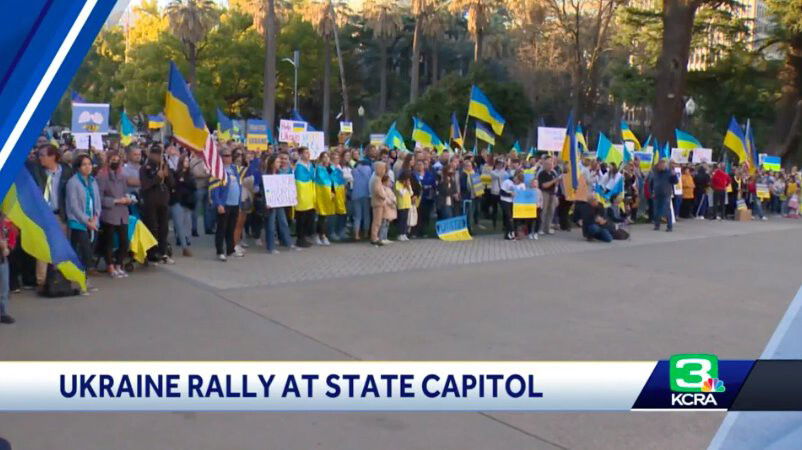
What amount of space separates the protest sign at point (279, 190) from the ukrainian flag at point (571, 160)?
21.0 ft

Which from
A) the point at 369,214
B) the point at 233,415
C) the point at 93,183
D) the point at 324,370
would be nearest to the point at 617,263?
the point at 369,214

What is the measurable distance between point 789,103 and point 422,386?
4170 cm

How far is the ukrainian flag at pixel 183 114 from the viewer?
10.2 meters

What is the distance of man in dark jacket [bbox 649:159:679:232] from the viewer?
18.6 m

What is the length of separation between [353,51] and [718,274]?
175 feet

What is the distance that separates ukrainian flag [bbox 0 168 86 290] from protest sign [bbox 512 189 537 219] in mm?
13013

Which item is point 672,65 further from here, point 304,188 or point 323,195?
point 304,188

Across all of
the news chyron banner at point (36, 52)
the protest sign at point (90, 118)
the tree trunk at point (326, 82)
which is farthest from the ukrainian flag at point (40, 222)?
the tree trunk at point (326, 82)

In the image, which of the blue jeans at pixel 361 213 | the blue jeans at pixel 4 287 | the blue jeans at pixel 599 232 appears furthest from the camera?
the blue jeans at pixel 599 232

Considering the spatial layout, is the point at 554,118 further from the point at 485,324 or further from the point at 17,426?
the point at 17,426

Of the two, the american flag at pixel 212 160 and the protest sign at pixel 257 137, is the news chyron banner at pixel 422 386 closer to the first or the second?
the american flag at pixel 212 160

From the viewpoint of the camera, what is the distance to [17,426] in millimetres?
5086

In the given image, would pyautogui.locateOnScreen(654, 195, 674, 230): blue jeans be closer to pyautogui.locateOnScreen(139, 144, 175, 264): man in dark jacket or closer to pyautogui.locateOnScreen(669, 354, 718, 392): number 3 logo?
pyautogui.locateOnScreen(139, 144, 175, 264): man in dark jacket

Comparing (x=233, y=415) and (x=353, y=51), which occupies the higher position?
(x=353, y=51)
